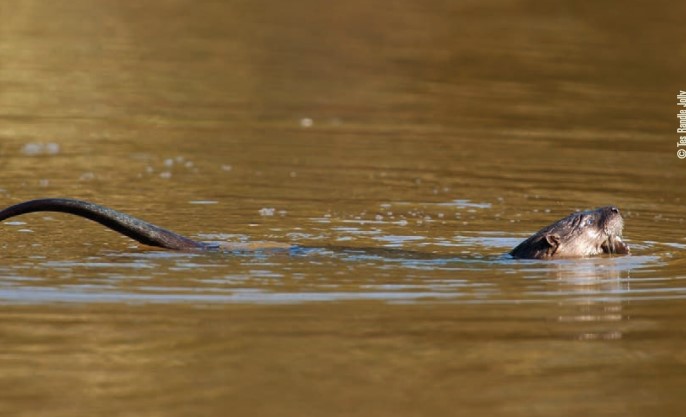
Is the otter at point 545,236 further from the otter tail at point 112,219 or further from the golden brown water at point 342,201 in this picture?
the golden brown water at point 342,201

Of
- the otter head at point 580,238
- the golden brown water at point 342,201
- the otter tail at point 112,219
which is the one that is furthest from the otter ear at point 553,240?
the otter tail at point 112,219

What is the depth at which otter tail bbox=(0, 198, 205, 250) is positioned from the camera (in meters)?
8.92

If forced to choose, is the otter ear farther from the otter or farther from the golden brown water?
the golden brown water

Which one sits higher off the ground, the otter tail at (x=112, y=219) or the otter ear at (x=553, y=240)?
the otter tail at (x=112, y=219)

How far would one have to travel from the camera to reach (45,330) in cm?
746

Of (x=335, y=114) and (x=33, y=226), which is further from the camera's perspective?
(x=335, y=114)

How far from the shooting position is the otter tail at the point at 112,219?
892 centimetres

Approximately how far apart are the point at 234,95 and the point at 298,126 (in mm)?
2069

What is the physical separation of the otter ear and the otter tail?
2.11 metres

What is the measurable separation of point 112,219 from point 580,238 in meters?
2.94

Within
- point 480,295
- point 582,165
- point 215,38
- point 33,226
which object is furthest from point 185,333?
point 215,38

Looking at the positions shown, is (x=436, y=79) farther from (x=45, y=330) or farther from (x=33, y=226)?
(x=45, y=330)

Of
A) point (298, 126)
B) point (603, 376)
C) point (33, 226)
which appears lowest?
point (603, 376)

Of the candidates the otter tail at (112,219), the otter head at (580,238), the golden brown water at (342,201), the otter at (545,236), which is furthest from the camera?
the otter head at (580,238)
